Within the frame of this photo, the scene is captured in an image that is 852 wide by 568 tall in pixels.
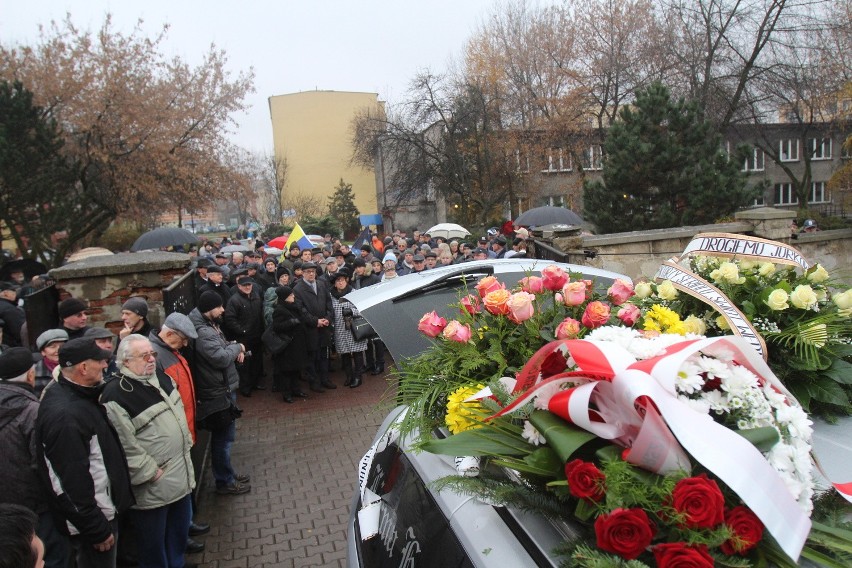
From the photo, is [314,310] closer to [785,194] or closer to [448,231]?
[448,231]

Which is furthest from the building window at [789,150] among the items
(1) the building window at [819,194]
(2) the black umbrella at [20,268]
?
(2) the black umbrella at [20,268]

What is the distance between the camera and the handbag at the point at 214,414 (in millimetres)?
5637

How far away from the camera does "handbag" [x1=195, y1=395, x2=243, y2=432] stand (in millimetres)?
5637

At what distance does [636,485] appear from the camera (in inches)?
65.1

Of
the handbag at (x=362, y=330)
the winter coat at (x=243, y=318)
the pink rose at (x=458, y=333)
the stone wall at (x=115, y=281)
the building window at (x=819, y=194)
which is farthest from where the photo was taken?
the building window at (x=819, y=194)

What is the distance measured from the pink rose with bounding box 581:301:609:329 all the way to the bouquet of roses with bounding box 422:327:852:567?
1.73ft

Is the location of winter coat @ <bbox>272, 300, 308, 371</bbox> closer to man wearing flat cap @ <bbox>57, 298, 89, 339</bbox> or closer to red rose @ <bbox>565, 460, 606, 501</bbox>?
man wearing flat cap @ <bbox>57, 298, 89, 339</bbox>

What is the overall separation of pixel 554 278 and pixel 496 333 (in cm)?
41

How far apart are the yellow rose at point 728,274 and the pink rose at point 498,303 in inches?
40.6

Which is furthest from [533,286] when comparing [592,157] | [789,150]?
[789,150]

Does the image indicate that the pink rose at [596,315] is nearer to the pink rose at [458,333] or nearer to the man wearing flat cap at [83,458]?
the pink rose at [458,333]

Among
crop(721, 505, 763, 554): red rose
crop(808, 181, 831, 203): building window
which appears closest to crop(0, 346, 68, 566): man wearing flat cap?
crop(721, 505, 763, 554): red rose

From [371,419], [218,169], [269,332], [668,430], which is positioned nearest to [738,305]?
[668,430]

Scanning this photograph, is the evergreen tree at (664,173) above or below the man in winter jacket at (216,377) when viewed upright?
above
